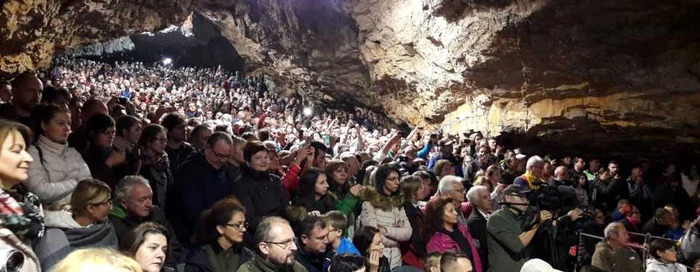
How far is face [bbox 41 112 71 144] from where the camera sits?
345 cm

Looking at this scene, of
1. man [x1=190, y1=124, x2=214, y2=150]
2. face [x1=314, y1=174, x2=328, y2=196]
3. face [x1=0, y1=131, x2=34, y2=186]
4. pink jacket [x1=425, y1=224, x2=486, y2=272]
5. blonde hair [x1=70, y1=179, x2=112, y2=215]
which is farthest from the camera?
man [x1=190, y1=124, x2=214, y2=150]

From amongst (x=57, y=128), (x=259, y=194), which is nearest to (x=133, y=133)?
(x=57, y=128)

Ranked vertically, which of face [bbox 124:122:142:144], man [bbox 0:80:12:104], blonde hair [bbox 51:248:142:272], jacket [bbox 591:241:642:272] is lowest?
jacket [bbox 591:241:642:272]

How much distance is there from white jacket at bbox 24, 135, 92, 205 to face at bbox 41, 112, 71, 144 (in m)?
0.03

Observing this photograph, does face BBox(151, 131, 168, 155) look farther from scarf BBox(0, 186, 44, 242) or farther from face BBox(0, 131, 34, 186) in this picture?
scarf BBox(0, 186, 44, 242)

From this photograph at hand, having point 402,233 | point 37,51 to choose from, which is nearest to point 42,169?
point 402,233

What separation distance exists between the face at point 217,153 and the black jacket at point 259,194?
0.18 meters

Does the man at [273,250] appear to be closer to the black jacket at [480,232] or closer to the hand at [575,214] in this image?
the black jacket at [480,232]

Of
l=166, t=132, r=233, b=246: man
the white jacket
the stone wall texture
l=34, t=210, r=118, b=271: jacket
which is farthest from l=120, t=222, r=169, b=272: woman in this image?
the stone wall texture

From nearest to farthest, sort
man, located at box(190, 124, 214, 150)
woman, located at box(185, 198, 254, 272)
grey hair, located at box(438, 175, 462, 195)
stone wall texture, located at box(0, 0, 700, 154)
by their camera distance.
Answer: woman, located at box(185, 198, 254, 272) → grey hair, located at box(438, 175, 462, 195) → man, located at box(190, 124, 214, 150) → stone wall texture, located at box(0, 0, 700, 154)

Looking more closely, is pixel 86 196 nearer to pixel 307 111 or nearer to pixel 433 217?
pixel 433 217

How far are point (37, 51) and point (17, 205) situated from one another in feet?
29.7

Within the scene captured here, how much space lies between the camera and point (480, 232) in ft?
15.5

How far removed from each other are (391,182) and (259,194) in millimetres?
1075
